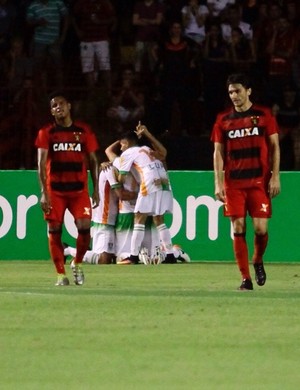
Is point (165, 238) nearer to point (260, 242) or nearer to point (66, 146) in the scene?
point (66, 146)

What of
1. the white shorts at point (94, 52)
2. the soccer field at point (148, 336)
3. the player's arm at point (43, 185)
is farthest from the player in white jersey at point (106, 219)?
the player's arm at point (43, 185)

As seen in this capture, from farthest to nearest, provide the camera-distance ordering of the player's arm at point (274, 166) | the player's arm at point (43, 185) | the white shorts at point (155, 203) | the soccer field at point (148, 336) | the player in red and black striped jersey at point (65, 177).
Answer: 1. the white shorts at point (155, 203)
2. the player in red and black striped jersey at point (65, 177)
3. the player's arm at point (43, 185)
4. the player's arm at point (274, 166)
5. the soccer field at point (148, 336)

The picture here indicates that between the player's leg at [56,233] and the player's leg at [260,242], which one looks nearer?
the player's leg at [260,242]

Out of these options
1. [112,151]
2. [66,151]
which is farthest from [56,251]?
[112,151]

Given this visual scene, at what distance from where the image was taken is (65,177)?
1608 cm

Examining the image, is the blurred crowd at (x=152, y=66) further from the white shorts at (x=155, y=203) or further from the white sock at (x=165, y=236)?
the white sock at (x=165, y=236)

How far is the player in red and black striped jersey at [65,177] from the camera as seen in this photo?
628 inches

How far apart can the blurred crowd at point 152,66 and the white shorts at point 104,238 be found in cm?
306

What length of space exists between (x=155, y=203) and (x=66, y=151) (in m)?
5.74

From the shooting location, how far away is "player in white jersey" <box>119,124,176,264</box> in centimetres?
2177

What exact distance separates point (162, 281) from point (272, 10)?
10.6m

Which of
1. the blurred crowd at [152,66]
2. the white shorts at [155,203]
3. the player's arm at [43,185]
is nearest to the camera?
the player's arm at [43,185]

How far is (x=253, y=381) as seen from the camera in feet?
28.0

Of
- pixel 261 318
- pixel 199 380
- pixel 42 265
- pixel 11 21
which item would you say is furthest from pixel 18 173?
pixel 199 380
